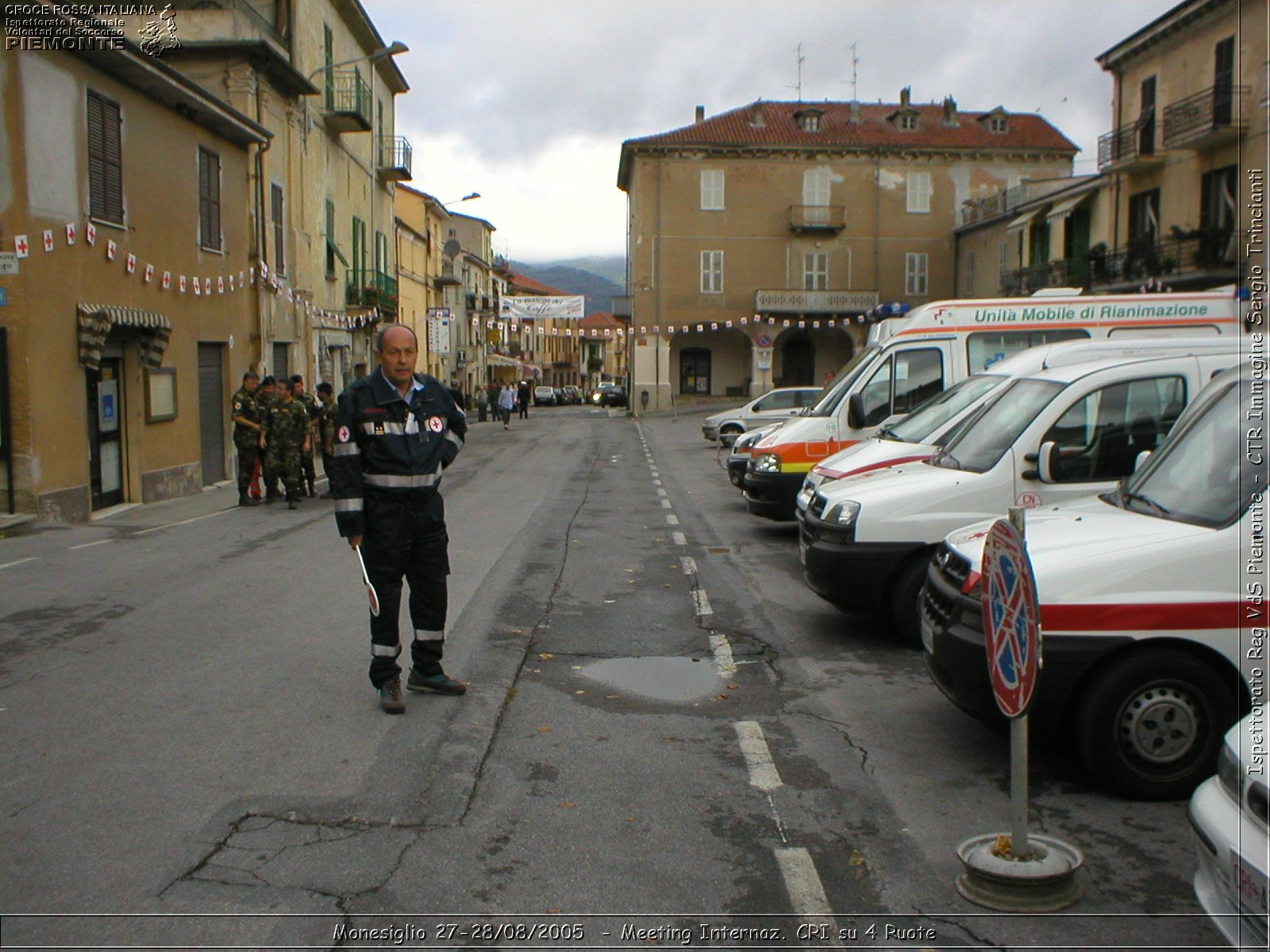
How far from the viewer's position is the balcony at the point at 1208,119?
27.2m

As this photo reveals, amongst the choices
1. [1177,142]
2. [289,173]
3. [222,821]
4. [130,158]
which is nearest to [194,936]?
[222,821]

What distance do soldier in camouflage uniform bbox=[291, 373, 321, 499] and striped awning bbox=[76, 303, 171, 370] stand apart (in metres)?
2.17

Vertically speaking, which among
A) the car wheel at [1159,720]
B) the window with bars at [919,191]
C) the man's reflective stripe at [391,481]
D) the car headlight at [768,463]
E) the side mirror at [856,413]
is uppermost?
the window with bars at [919,191]

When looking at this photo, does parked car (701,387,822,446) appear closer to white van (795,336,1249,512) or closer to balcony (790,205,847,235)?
white van (795,336,1249,512)

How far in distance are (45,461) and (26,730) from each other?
32.5 feet

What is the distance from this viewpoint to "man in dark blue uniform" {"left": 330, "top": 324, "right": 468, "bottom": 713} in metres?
6.13

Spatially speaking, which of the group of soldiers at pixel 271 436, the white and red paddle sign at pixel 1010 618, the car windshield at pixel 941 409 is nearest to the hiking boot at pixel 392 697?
the white and red paddle sign at pixel 1010 618

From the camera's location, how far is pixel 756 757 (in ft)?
18.8

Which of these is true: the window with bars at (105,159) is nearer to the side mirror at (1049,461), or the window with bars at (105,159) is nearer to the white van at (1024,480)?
the white van at (1024,480)

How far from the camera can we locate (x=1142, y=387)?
7844 mm

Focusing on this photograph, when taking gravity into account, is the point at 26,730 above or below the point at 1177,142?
below

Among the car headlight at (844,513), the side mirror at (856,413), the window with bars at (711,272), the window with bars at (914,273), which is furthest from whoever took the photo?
the window with bars at (914,273)

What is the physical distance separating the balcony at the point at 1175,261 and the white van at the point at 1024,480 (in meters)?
19.5

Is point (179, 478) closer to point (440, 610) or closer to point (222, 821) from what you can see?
point (440, 610)
